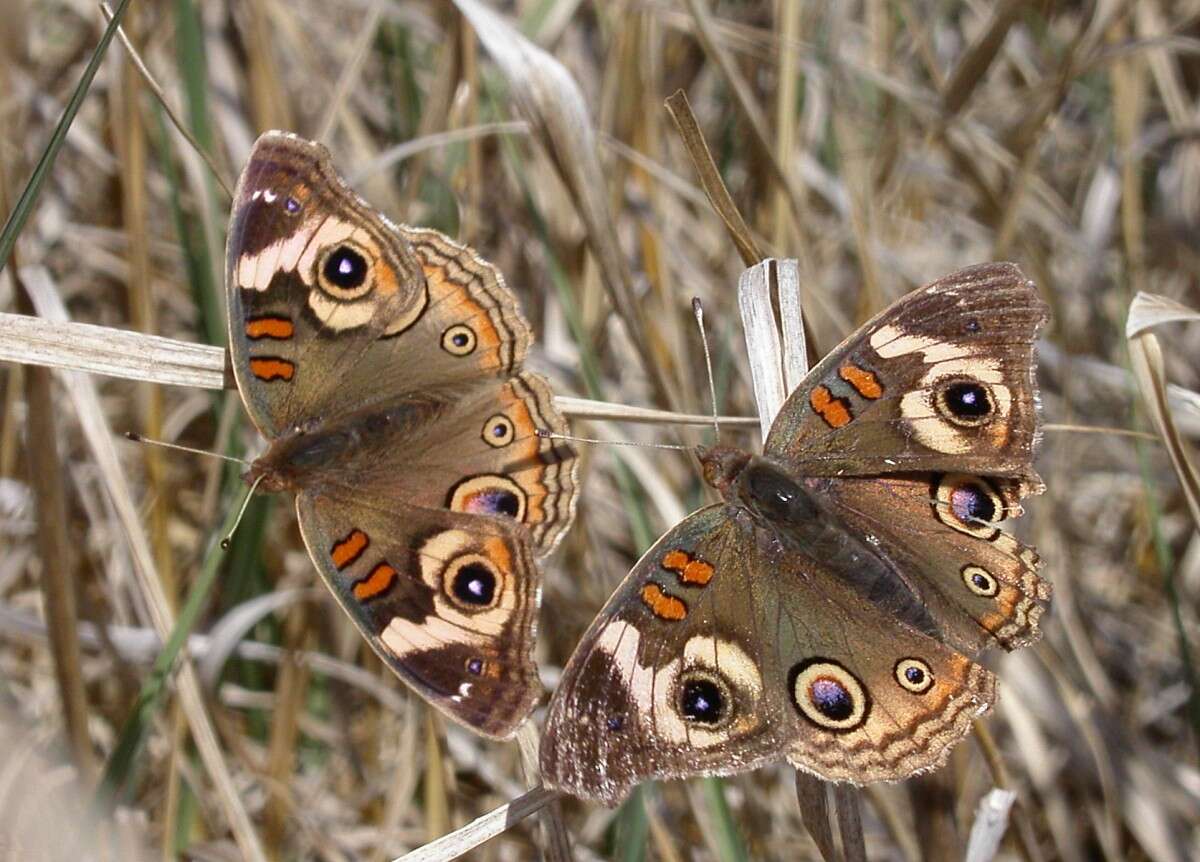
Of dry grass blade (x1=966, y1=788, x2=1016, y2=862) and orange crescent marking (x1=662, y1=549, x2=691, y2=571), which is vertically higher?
orange crescent marking (x1=662, y1=549, x2=691, y2=571)

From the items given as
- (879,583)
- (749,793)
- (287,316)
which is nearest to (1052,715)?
(749,793)

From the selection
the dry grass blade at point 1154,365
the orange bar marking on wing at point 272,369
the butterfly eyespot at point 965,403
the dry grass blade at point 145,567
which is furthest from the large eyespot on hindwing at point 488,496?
the dry grass blade at point 1154,365

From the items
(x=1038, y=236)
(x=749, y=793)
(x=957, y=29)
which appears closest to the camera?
(x=749, y=793)

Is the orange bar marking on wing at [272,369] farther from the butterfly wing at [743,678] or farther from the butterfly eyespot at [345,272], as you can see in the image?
the butterfly wing at [743,678]

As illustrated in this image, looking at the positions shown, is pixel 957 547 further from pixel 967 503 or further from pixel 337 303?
pixel 337 303

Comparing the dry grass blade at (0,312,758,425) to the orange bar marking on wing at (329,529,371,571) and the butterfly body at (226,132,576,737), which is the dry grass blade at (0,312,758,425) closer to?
the butterfly body at (226,132,576,737)

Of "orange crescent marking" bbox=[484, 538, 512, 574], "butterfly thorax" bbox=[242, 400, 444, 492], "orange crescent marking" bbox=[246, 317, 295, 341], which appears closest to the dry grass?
"butterfly thorax" bbox=[242, 400, 444, 492]

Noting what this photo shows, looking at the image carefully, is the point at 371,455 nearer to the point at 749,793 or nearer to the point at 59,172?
the point at 749,793
